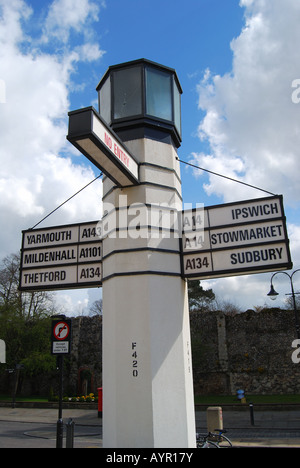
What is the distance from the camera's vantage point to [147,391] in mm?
6059

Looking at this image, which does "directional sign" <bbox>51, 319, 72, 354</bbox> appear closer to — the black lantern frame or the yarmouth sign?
the yarmouth sign

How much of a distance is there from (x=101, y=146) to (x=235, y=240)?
2683 millimetres

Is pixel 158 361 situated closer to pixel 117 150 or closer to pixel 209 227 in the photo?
pixel 209 227

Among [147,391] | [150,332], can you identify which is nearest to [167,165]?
[150,332]

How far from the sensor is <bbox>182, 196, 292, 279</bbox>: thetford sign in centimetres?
645

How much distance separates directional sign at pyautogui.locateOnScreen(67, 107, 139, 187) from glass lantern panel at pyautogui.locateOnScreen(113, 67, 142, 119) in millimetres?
1092

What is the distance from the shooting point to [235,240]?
22.0 ft

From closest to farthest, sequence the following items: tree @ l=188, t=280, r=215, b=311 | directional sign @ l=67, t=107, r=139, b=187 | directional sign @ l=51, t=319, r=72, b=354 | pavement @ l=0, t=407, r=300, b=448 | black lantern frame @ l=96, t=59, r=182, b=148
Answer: directional sign @ l=67, t=107, r=139, b=187
black lantern frame @ l=96, t=59, r=182, b=148
directional sign @ l=51, t=319, r=72, b=354
pavement @ l=0, t=407, r=300, b=448
tree @ l=188, t=280, r=215, b=311

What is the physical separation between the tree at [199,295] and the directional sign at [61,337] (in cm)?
3812

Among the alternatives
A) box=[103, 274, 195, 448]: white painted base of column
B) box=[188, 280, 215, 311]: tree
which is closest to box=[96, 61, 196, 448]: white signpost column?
box=[103, 274, 195, 448]: white painted base of column

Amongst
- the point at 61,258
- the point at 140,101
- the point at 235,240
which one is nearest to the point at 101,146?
the point at 140,101

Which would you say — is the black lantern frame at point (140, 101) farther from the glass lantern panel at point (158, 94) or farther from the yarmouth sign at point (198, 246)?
the yarmouth sign at point (198, 246)

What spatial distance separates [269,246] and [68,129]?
3539 millimetres

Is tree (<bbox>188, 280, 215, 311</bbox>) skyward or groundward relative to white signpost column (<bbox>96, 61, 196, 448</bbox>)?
skyward
